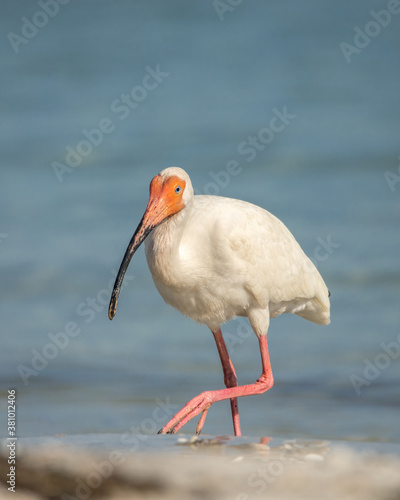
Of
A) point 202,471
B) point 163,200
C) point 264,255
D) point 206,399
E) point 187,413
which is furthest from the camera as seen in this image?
point 264,255

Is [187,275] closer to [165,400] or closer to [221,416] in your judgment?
[221,416]

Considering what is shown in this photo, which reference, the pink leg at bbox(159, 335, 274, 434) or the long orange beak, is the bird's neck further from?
the pink leg at bbox(159, 335, 274, 434)

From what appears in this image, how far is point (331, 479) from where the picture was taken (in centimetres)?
472

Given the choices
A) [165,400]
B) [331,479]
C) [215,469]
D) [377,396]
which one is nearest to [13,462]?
[215,469]

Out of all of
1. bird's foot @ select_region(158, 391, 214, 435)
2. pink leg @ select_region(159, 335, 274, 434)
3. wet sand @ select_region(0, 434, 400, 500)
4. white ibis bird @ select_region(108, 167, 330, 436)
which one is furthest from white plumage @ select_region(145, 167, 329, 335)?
wet sand @ select_region(0, 434, 400, 500)

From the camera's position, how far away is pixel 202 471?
4.78m

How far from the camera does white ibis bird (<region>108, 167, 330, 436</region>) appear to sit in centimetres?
707

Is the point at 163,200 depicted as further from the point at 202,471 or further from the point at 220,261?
the point at 202,471

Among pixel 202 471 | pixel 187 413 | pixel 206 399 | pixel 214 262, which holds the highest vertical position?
pixel 214 262

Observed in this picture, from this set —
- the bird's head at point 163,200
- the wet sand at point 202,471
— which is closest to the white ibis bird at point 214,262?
the bird's head at point 163,200

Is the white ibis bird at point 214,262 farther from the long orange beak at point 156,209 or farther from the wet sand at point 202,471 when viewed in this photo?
the wet sand at point 202,471

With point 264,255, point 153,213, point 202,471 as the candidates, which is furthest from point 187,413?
point 202,471

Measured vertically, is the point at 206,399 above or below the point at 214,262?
below

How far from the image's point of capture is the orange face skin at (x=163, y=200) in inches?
276
